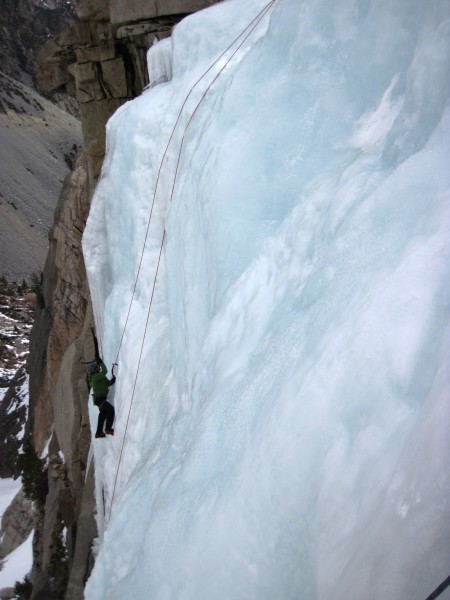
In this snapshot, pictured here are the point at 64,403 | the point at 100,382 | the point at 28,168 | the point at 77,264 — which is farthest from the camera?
the point at 28,168

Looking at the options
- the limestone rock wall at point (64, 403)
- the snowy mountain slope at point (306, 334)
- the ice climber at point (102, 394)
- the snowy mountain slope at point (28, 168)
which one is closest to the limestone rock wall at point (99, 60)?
the limestone rock wall at point (64, 403)

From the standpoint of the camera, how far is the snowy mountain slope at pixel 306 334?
1425 mm

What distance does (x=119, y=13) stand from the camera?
8.38 metres

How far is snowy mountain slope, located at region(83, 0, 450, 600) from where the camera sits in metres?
1.42

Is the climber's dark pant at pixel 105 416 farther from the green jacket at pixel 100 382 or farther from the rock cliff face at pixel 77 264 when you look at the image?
the rock cliff face at pixel 77 264

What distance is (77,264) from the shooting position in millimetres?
10922

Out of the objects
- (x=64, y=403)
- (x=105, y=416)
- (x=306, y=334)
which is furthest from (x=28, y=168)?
(x=306, y=334)

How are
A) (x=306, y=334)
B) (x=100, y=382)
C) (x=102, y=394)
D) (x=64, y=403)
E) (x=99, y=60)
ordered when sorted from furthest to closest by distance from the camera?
(x=64, y=403)
(x=99, y=60)
(x=102, y=394)
(x=100, y=382)
(x=306, y=334)

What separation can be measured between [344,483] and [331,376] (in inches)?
13.3

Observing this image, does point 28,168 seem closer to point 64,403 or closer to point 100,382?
point 64,403

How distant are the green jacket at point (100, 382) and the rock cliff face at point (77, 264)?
2759 millimetres

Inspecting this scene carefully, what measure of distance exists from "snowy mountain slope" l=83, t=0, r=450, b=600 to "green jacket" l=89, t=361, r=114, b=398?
1294mm

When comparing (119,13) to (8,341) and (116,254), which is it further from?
(8,341)

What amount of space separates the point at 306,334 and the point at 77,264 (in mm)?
9601
